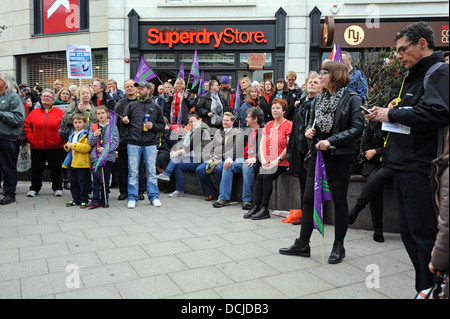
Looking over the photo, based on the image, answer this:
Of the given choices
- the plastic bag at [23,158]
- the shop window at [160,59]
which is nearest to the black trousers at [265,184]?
the plastic bag at [23,158]

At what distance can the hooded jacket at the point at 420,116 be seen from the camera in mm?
3076

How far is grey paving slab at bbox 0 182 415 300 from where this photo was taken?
3.69 m

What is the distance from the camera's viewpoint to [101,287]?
12.3ft

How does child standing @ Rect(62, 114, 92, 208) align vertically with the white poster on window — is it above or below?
below

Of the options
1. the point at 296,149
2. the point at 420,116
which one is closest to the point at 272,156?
the point at 296,149

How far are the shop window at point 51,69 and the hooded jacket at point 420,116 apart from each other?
1563 centimetres

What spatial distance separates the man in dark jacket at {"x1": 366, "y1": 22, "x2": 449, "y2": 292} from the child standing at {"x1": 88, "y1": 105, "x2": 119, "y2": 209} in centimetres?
516

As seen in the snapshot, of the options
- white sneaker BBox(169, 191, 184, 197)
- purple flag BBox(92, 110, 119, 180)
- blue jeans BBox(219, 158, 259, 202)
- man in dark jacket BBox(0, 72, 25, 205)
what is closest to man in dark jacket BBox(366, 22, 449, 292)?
blue jeans BBox(219, 158, 259, 202)

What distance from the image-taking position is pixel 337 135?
14.0ft

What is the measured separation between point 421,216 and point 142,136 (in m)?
5.34

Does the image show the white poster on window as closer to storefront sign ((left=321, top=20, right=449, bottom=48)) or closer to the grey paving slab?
the grey paving slab
